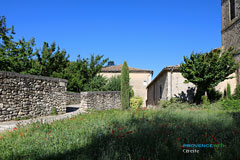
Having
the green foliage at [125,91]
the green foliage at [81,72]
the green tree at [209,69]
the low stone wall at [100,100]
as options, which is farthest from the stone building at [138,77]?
the green tree at [209,69]

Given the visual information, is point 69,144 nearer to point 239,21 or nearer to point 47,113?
point 47,113

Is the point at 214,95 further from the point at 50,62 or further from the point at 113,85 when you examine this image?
the point at 50,62

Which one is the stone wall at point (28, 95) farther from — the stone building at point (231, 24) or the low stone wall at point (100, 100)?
the stone building at point (231, 24)

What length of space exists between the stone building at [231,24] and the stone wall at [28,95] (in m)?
13.8

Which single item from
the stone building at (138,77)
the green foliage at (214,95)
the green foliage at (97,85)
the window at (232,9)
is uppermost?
the window at (232,9)

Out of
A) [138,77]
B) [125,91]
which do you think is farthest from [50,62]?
[138,77]

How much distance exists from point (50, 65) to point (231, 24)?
1774 cm

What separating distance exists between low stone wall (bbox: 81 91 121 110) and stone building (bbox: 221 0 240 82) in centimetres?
1026

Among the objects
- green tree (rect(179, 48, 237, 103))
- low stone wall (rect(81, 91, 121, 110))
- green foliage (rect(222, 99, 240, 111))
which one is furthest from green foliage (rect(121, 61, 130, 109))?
green foliage (rect(222, 99, 240, 111))

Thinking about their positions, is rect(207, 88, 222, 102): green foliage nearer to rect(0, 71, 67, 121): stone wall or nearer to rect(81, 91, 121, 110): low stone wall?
rect(81, 91, 121, 110): low stone wall

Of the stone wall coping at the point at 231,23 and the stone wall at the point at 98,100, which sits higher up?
the stone wall coping at the point at 231,23

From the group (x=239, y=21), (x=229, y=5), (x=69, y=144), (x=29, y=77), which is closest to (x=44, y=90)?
(x=29, y=77)

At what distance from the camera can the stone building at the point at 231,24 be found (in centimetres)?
1416

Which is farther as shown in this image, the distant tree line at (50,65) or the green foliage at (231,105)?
the distant tree line at (50,65)
